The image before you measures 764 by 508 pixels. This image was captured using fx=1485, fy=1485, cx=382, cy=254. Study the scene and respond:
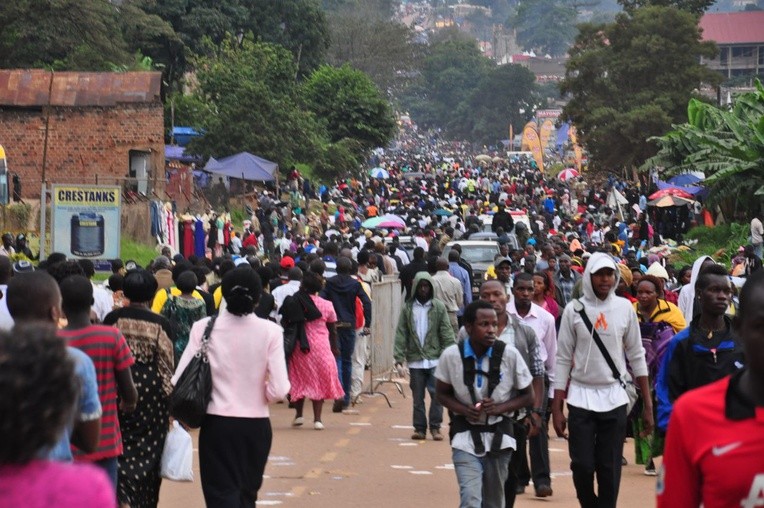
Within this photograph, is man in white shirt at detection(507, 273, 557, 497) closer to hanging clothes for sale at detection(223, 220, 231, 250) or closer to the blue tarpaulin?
hanging clothes for sale at detection(223, 220, 231, 250)

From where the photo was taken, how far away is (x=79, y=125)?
3997 cm

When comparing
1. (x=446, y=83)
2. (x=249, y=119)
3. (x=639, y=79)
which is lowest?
(x=249, y=119)

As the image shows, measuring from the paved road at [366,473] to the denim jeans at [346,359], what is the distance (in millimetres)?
613

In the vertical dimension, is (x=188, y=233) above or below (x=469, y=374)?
above

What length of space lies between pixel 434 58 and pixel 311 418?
156 m

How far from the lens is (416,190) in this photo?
6512 centimetres

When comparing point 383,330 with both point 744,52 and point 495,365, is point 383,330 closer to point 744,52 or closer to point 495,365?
point 495,365

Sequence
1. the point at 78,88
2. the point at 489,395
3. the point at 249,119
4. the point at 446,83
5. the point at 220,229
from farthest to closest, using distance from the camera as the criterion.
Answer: the point at 446,83, the point at 249,119, the point at 78,88, the point at 220,229, the point at 489,395

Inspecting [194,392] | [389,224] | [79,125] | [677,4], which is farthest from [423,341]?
[677,4]

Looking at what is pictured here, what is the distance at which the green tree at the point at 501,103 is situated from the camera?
144500 millimetres

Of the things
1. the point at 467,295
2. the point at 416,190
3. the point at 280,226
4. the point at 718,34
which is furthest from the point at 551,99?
the point at 467,295

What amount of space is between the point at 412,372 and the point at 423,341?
0.32 meters

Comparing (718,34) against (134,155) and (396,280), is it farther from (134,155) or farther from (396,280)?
(396,280)

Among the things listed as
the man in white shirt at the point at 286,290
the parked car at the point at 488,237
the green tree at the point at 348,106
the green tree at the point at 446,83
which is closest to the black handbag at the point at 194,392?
the man in white shirt at the point at 286,290
